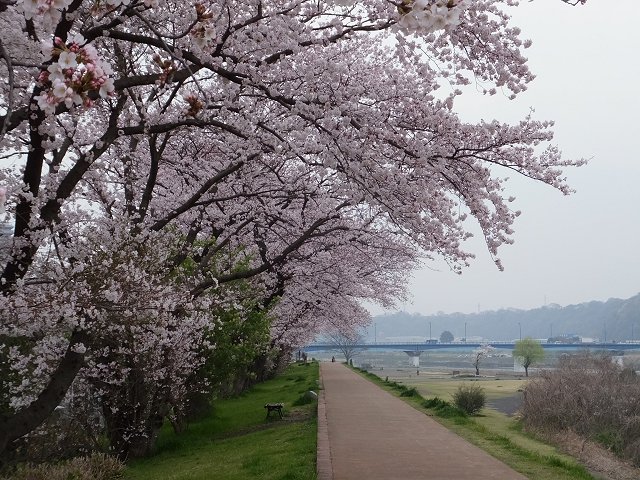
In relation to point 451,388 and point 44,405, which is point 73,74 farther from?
point 451,388

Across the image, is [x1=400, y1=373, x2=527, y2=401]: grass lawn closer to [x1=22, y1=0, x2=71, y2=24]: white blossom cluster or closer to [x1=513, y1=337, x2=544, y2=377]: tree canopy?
[x1=22, y1=0, x2=71, y2=24]: white blossom cluster

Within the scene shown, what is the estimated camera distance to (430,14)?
375 cm

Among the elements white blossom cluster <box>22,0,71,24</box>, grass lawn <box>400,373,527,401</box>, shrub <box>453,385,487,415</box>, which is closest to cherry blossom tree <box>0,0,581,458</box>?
white blossom cluster <box>22,0,71,24</box>

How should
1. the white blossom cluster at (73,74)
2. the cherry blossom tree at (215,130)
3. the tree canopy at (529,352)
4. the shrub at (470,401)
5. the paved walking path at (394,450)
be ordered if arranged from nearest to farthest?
the white blossom cluster at (73,74), the cherry blossom tree at (215,130), the paved walking path at (394,450), the shrub at (470,401), the tree canopy at (529,352)

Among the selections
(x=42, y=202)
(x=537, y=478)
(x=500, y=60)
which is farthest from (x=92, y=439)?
(x=500, y=60)

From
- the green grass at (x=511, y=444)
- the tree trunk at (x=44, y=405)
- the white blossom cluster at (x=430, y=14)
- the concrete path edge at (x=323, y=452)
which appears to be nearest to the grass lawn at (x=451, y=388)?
the green grass at (x=511, y=444)

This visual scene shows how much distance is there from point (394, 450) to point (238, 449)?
4140 mm

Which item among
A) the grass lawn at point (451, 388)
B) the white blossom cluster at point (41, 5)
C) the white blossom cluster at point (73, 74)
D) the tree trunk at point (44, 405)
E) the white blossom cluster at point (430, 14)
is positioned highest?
the white blossom cluster at point (430, 14)

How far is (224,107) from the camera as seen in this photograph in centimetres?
895

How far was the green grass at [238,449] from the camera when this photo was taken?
10.5 m

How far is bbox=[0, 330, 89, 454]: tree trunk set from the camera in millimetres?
7676

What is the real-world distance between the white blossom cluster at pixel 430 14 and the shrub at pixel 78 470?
29.9ft

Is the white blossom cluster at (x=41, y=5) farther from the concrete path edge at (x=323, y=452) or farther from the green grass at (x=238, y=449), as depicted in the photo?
the concrete path edge at (x=323, y=452)

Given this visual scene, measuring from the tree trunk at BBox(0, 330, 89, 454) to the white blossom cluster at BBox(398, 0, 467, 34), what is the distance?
5872mm
